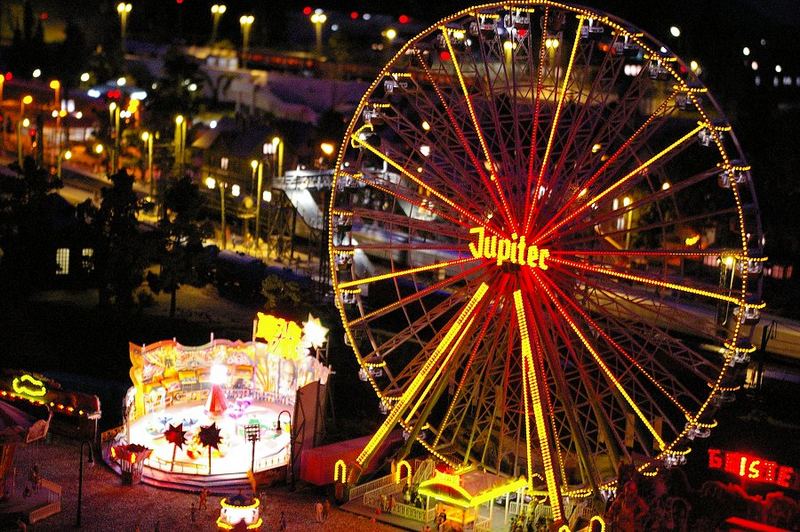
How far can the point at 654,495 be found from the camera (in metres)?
37.3

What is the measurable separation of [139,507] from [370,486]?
645cm

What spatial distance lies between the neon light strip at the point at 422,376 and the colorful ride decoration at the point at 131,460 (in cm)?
619

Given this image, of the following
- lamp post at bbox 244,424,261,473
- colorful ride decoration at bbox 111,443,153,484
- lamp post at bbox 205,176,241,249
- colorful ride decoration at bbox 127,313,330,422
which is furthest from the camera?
lamp post at bbox 205,176,241,249

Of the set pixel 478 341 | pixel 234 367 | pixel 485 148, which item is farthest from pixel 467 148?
pixel 234 367

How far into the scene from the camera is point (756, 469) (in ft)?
128

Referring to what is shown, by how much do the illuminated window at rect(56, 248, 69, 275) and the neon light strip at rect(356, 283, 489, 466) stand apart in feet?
79.4

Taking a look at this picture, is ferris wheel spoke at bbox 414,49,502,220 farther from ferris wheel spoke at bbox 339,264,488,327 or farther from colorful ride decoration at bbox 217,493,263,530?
colorful ride decoration at bbox 217,493,263,530

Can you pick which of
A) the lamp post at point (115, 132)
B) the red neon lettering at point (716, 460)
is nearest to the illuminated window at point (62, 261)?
the lamp post at point (115, 132)

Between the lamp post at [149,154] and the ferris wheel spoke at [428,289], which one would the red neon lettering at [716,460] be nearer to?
the ferris wheel spoke at [428,289]

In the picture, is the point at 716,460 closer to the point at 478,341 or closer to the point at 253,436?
the point at 478,341

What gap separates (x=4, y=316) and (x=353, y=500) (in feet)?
73.4

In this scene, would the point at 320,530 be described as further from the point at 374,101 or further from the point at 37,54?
the point at 37,54

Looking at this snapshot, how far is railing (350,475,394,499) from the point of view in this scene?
4178 cm

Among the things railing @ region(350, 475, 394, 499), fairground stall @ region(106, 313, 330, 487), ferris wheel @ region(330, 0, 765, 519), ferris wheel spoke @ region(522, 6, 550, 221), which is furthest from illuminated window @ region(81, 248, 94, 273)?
ferris wheel spoke @ region(522, 6, 550, 221)
